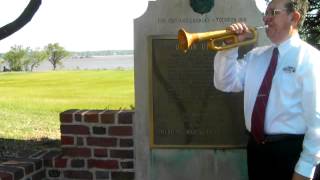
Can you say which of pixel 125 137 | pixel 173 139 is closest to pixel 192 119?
pixel 173 139

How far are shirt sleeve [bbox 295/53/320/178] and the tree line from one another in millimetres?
46064

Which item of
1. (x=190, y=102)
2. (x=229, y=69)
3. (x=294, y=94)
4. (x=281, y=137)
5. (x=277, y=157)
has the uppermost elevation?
(x=229, y=69)

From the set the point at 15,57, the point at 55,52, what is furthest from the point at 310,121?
the point at 55,52

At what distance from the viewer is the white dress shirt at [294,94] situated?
3027 mm

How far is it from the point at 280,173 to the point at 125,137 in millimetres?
1810

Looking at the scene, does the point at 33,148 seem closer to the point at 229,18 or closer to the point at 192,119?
the point at 192,119

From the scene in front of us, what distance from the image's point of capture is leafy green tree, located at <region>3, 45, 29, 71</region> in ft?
161

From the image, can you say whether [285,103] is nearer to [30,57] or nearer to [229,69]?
[229,69]

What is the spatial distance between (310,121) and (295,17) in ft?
1.88

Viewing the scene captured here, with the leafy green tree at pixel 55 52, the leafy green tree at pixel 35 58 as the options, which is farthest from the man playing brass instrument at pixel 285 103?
the leafy green tree at pixel 55 52

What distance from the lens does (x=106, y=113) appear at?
4805 mm

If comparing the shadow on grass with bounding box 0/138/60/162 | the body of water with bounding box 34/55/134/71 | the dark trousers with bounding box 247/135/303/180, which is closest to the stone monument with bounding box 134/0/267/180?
the dark trousers with bounding box 247/135/303/180

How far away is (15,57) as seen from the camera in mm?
50000

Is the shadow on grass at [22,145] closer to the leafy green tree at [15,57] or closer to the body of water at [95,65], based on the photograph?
the body of water at [95,65]
